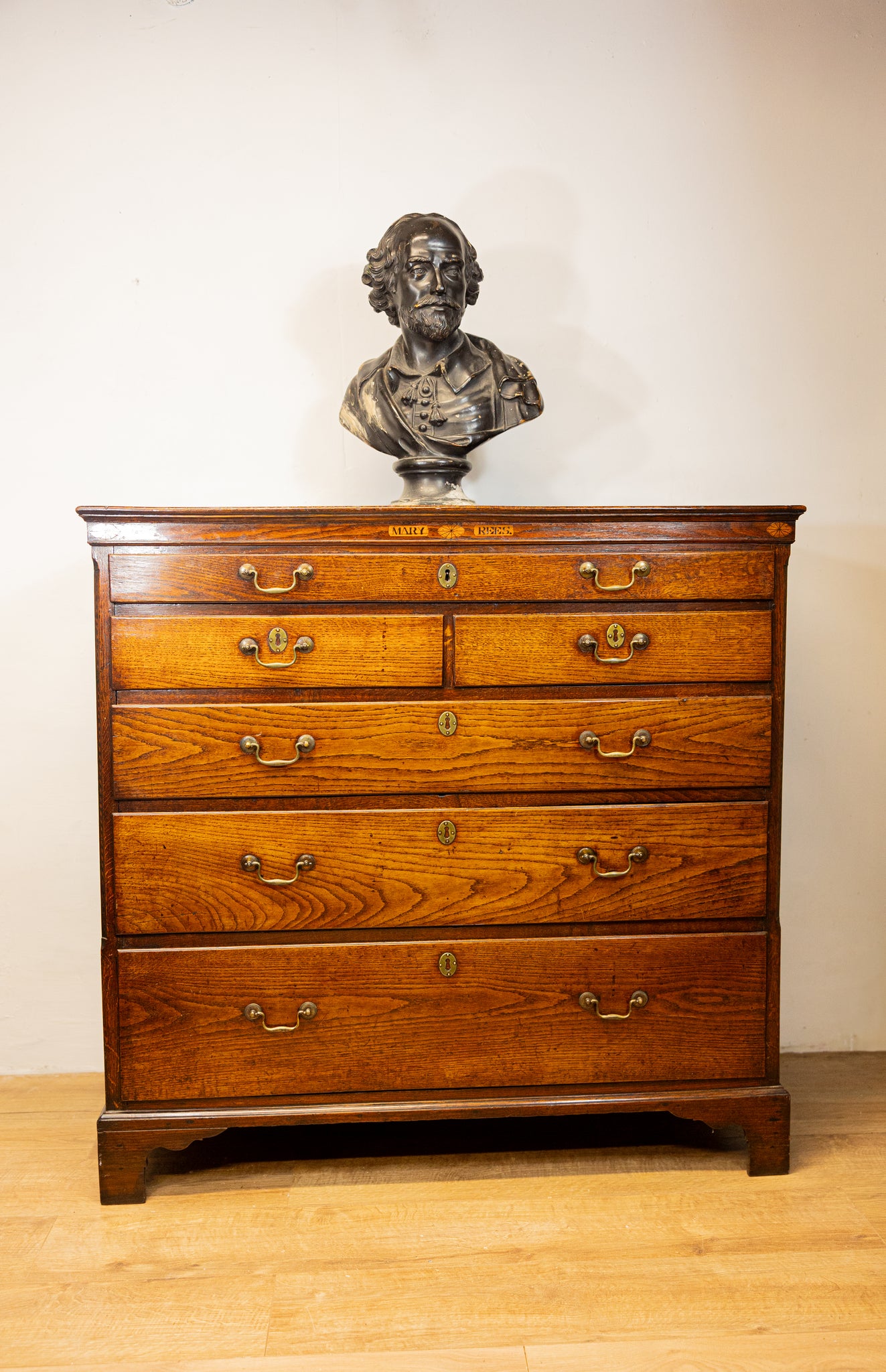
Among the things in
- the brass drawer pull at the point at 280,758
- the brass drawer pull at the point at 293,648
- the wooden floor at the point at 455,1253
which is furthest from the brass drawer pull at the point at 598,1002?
the brass drawer pull at the point at 293,648

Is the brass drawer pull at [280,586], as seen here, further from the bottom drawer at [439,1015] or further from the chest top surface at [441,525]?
the bottom drawer at [439,1015]

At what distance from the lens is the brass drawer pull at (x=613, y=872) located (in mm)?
1759

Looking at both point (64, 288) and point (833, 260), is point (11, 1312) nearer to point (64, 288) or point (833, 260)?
point (64, 288)

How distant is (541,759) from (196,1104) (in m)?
0.91

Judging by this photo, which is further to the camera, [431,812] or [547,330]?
[547,330]

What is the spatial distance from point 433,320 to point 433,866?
3.63 ft

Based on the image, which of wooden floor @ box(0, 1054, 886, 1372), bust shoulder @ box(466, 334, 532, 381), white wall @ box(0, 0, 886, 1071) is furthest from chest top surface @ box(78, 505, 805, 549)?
wooden floor @ box(0, 1054, 886, 1372)

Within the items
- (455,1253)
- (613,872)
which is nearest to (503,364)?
(613,872)

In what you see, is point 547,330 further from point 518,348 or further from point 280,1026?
point 280,1026

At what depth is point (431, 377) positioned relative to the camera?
1966mm

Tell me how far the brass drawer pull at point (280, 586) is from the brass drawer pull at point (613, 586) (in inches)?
19.9

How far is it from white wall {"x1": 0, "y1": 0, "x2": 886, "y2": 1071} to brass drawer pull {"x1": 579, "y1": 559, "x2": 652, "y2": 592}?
0.73m

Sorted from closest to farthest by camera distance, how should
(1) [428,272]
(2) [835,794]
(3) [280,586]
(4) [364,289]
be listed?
(3) [280,586], (1) [428,272], (4) [364,289], (2) [835,794]

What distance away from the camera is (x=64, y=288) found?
7.50 feet
